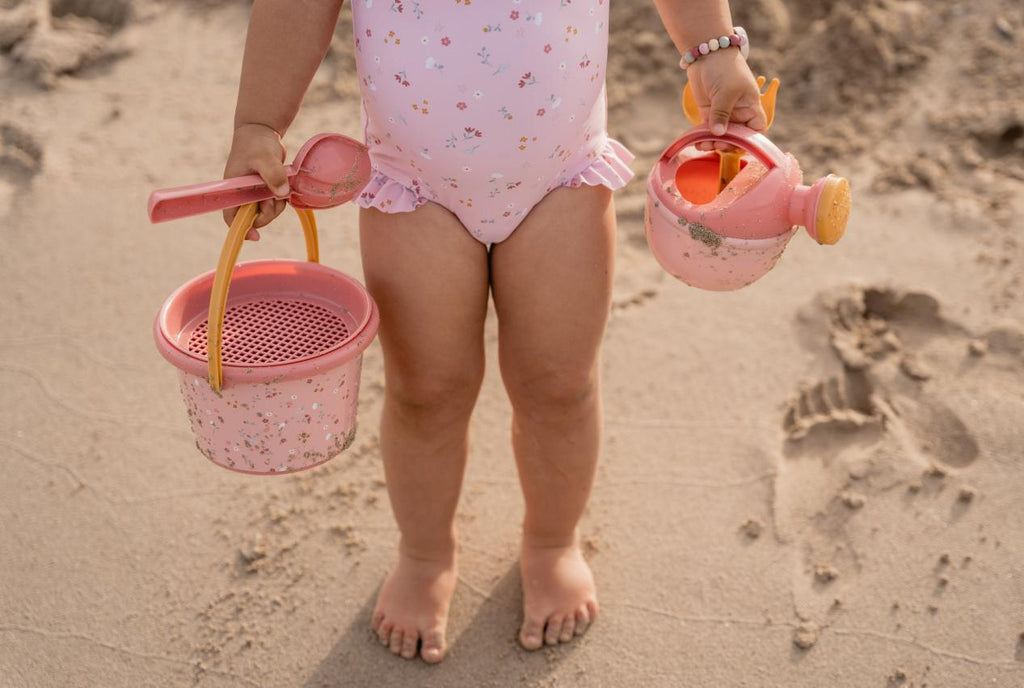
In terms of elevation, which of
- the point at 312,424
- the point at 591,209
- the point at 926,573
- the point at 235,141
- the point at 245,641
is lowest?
the point at 926,573

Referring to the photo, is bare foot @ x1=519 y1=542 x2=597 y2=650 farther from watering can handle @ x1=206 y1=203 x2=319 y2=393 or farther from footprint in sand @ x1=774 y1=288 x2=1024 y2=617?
watering can handle @ x1=206 y1=203 x2=319 y2=393

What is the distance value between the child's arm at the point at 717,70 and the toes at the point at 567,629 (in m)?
0.86

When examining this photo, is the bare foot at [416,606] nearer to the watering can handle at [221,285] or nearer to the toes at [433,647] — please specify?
the toes at [433,647]

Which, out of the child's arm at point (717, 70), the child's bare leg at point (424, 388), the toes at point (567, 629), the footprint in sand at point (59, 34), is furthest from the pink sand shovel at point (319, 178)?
the footprint in sand at point (59, 34)

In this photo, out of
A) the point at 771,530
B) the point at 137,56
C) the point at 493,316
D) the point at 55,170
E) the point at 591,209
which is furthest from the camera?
the point at 137,56

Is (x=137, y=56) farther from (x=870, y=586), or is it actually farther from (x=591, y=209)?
(x=870, y=586)

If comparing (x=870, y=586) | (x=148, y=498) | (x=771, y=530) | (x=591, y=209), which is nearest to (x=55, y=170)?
(x=148, y=498)

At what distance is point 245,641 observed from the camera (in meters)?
1.84

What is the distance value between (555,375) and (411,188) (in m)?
0.37

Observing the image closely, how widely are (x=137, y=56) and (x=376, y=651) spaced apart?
89.6 inches

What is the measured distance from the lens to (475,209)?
1516mm

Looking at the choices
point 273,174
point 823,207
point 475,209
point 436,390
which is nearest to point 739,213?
point 823,207

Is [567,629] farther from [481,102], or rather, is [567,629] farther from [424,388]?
[481,102]

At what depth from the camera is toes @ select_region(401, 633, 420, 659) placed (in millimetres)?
1819
